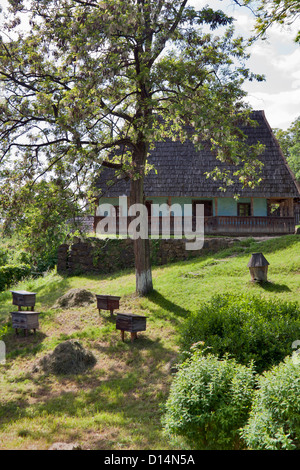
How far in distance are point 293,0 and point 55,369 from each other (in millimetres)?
11382

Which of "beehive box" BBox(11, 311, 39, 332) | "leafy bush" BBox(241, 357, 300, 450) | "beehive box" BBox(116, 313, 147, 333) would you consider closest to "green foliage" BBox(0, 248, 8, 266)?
"beehive box" BBox(11, 311, 39, 332)

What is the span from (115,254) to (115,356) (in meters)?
9.17

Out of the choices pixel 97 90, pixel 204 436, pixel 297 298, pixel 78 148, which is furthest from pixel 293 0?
pixel 204 436

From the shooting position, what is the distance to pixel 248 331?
6.65 m

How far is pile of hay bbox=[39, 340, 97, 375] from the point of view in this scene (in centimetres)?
926

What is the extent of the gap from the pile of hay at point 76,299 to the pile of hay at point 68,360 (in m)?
4.11

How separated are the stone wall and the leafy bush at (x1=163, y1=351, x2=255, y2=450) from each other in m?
12.2

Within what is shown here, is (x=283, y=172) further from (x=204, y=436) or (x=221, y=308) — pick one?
(x=204, y=436)

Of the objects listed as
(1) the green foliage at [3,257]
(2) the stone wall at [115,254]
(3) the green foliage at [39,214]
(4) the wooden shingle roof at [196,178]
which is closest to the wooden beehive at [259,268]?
(2) the stone wall at [115,254]

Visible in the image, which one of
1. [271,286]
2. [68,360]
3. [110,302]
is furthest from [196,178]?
[68,360]

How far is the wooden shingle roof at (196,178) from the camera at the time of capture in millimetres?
22625

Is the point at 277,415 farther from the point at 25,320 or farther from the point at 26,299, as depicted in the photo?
the point at 26,299

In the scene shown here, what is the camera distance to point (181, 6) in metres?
12.1

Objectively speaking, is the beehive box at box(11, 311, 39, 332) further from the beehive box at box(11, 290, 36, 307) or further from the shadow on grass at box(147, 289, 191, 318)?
the shadow on grass at box(147, 289, 191, 318)
